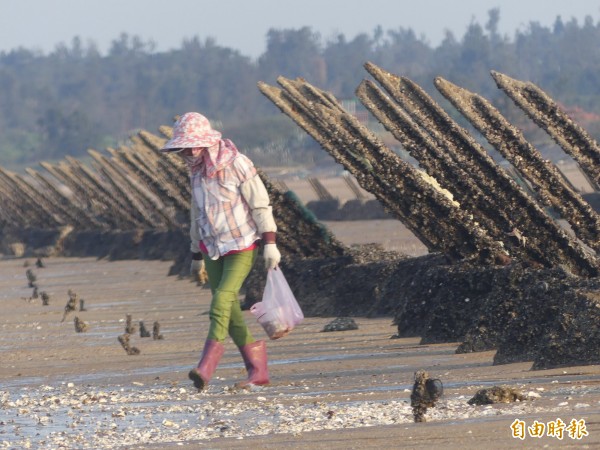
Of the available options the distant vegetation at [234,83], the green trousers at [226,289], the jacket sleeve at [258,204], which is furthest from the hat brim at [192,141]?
the distant vegetation at [234,83]

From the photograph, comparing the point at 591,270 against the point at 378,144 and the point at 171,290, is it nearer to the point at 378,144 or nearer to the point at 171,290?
the point at 378,144

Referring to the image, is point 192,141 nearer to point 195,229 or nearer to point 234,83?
point 195,229

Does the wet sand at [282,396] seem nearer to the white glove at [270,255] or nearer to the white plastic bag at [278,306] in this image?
the white plastic bag at [278,306]

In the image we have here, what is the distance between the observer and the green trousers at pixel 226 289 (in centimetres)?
930

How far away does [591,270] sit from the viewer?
1007cm

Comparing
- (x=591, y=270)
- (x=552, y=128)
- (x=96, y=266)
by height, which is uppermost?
(x=552, y=128)

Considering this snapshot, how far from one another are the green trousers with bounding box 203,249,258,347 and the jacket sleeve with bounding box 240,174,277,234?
175mm

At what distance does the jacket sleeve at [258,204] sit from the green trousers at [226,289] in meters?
0.17

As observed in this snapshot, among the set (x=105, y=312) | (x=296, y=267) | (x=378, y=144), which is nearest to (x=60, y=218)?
(x=105, y=312)

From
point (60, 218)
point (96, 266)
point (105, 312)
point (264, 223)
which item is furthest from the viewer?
point (60, 218)

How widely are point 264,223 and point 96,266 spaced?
61.9ft

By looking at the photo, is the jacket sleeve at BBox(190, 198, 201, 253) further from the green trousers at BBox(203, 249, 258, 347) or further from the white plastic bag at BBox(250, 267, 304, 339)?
the white plastic bag at BBox(250, 267, 304, 339)

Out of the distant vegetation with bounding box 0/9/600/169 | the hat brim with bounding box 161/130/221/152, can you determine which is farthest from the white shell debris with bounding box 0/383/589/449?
the distant vegetation with bounding box 0/9/600/169

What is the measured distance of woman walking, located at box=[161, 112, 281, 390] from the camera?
9.28 meters
